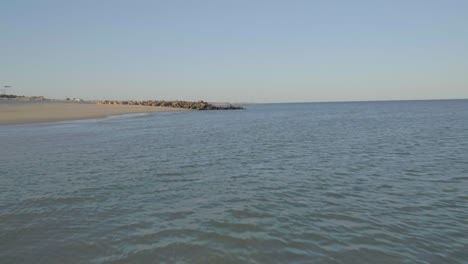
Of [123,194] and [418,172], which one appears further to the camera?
[418,172]

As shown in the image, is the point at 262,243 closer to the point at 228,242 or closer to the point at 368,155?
the point at 228,242

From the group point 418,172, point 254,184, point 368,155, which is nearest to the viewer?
point 254,184

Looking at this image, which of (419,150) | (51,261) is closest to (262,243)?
(51,261)

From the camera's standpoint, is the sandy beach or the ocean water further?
the sandy beach

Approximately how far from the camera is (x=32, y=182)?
1115 cm

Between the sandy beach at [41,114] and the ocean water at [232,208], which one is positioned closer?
the ocean water at [232,208]

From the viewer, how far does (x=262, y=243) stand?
21.4 ft

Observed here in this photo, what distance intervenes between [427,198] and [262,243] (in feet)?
18.0

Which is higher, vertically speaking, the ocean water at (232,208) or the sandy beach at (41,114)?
the sandy beach at (41,114)

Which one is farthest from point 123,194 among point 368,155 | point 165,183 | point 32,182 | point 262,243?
point 368,155

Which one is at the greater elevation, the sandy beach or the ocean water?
the sandy beach

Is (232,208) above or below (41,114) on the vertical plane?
below

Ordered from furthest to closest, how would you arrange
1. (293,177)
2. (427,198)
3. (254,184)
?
1. (293,177)
2. (254,184)
3. (427,198)

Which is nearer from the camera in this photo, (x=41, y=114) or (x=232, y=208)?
(x=232, y=208)
